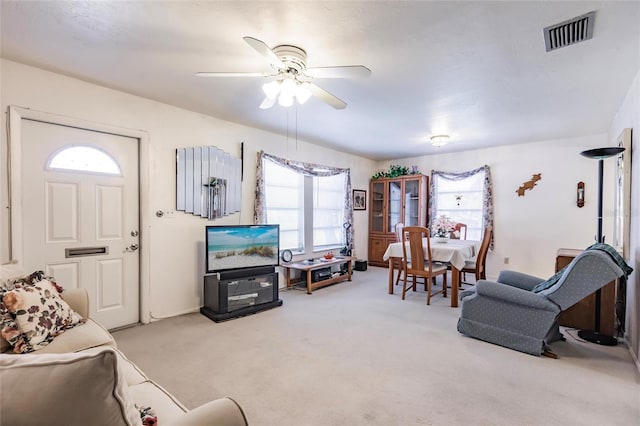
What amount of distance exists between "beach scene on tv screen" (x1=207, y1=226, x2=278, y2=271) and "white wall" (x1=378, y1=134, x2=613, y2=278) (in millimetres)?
4104

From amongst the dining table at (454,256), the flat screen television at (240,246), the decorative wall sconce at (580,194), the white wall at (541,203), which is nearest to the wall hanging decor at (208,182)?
the flat screen television at (240,246)

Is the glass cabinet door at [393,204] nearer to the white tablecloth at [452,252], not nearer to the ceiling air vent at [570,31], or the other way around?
the white tablecloth at [452,252]

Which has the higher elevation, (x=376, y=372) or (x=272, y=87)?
(x=272, y=87)

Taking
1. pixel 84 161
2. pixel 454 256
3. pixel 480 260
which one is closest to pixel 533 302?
pixel 454 256

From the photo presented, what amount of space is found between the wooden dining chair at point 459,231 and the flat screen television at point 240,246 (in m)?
3.02

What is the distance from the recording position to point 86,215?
2.99 metres

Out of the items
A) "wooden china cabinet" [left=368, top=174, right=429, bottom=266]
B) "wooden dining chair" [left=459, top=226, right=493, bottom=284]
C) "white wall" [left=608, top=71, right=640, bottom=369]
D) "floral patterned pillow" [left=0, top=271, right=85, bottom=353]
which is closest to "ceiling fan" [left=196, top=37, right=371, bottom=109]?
"floral patterned pillow" [left=0, top=271, right=85, bottom=353]

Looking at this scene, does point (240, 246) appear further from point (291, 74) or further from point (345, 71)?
point (345, 71)

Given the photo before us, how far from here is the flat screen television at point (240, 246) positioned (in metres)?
3.59

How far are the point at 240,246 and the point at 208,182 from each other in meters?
0.91

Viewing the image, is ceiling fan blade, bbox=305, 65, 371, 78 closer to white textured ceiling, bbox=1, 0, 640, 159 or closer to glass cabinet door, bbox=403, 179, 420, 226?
white textured ceiling, bbox=1, 0, 640, 159

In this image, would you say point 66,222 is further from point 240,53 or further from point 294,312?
point 294,312

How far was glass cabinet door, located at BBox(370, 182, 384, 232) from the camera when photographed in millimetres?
6824

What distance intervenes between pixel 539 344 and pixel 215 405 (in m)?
2.76
